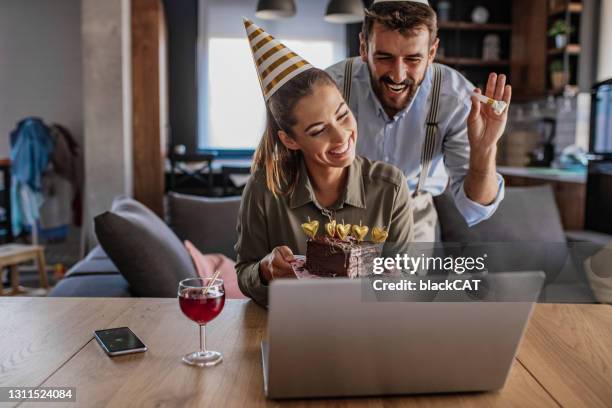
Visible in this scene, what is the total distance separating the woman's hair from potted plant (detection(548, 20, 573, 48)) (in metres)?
4.54

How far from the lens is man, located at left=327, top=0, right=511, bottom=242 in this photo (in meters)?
1.25

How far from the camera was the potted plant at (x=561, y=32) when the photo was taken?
5137 millimetres

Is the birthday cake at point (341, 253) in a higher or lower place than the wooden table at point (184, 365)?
higher

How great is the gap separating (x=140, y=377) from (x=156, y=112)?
381 centimetres

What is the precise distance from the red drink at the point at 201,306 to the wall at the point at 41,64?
5.53 meters

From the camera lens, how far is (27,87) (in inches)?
235

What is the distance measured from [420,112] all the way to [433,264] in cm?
79

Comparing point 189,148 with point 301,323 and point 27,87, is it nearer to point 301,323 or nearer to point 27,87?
point 27,87

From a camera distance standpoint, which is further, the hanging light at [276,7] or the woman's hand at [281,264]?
the hanging light at [276,7]

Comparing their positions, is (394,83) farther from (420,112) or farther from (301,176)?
(420,112)

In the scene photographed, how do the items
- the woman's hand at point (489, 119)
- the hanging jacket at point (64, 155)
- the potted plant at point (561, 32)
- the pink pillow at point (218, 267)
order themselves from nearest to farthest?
the woman's hand at point (489, 119) → the pink pillow at point (218, 267) → the hanging jacket at point (64, 155) → the potted plant at point (561, 32)

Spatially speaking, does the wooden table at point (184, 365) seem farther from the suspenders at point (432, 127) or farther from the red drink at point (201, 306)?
the suspenders at point (432, 127)

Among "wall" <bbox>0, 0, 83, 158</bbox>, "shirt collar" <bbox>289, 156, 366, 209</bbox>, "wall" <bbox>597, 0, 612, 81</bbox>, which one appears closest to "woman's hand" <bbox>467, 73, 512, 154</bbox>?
"shirt collar" <bbox>289, 156, 366, 209</bbox>

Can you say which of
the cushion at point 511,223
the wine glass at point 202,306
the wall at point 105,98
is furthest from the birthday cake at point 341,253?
the wall at point 105,98
